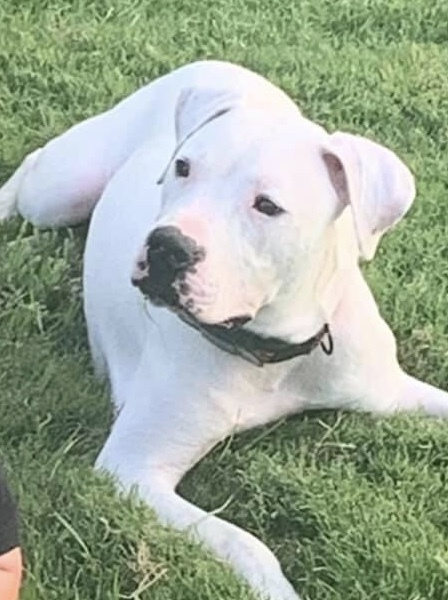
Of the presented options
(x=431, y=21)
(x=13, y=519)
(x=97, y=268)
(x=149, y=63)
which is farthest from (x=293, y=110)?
(x=431, y=21)

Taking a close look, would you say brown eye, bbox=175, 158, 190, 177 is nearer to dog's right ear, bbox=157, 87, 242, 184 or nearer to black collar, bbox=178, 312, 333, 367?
dog's right ear, bbox=157, 87, 242, 184

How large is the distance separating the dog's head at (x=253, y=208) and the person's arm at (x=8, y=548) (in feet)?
1.83

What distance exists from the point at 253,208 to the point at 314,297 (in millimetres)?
316

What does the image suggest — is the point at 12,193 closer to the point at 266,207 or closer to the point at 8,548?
the point at 266,207

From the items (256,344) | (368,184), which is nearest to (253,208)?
(368,184)

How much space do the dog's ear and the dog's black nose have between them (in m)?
0.37

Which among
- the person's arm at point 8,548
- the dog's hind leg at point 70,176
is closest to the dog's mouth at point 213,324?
the person's arm at point 8,548

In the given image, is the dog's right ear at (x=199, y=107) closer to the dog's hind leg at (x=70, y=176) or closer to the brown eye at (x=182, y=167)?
the brown eye at (x=182, y=167)

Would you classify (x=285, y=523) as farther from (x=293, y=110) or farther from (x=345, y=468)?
(x=293, y=110)

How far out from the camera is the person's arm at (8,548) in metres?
3.08

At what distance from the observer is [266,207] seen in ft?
11.1

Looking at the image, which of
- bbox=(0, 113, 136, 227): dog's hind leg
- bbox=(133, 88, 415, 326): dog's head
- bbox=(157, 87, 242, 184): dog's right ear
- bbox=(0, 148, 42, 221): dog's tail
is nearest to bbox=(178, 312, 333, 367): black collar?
bbox=(133, 88, 415, 326): dog's head

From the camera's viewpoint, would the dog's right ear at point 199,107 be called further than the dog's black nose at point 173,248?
Yes

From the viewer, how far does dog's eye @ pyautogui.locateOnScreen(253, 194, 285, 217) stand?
336cm
